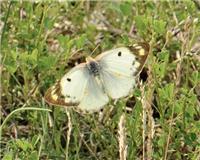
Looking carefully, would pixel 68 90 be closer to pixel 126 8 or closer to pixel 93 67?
pixel 93 67

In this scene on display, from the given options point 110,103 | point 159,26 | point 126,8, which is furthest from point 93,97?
point 126,8

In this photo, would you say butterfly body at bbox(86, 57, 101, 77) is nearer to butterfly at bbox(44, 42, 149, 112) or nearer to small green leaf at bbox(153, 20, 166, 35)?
butterfly at bbox(44, 42, 149, 112)

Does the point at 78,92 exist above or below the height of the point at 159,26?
below

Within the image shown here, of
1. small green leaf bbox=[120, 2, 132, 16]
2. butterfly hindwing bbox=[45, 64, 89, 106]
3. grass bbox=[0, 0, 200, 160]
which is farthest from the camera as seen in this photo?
small green leaf bbox=[120, 2, 132, 16]

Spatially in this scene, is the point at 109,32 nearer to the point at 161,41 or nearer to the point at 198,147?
the point at 161,41

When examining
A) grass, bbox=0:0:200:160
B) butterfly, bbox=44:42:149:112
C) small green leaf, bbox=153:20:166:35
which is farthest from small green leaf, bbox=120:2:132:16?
butterfly, bbox=44:42:149:112
